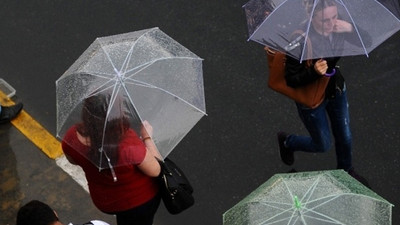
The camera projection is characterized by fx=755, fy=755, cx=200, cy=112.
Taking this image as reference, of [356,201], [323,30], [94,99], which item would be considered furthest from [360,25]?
[94,99]

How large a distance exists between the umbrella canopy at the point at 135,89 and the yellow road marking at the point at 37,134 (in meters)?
1.81

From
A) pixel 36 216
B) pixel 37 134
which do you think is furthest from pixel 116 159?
pixel 37 134

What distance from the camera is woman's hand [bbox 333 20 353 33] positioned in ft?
16.5

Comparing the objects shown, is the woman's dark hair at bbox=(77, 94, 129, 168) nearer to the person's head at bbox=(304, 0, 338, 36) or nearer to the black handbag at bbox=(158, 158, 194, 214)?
Answer: the black handbag at bbox=(158, 158, 194, 214)

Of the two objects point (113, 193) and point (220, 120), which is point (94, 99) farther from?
point (220, 120)

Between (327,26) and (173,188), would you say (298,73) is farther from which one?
(173,188)

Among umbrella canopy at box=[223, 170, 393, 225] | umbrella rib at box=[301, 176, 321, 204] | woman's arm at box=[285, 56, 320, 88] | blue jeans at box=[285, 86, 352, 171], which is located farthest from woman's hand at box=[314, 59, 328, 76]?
umbrella rib at box=[301, 176, 321, 204]

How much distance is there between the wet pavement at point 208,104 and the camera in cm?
626

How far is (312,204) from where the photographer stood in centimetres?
391

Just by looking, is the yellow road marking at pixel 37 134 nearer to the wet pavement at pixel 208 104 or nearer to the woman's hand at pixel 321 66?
the wet pavement at pixel 208 104

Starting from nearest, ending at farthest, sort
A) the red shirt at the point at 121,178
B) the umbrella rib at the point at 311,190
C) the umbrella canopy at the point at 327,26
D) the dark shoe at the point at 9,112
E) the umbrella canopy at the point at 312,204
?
the umbrella canopy at the point at 312,204 → the umbrella rib at the point at 311,190 → the red shirt at the point at 121,178 → the umbrella canopy at the point at 327,26 → the dark shoe at the point at 9,112

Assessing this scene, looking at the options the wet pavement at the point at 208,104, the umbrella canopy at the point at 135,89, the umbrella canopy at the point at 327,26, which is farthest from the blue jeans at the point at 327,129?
the umbrella canopy at the point at 135,89

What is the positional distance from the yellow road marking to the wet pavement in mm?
57

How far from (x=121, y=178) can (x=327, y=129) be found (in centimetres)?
180
